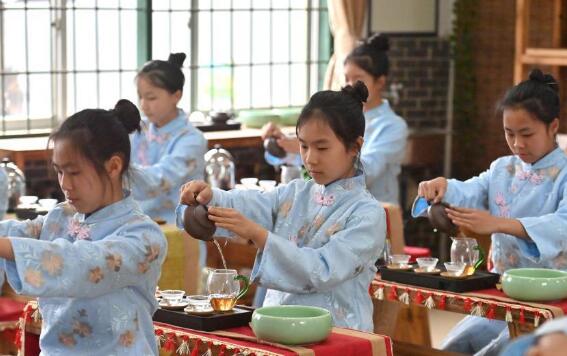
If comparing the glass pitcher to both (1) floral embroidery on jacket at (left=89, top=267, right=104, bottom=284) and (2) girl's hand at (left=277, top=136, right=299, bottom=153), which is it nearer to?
(1) floral embroidery on jacket at (left=89, top=267, right=104, bottom=284)

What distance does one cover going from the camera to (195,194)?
3.01 meters

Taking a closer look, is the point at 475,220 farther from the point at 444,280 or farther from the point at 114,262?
the point at 114,262

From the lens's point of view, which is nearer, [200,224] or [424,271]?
[200,224]

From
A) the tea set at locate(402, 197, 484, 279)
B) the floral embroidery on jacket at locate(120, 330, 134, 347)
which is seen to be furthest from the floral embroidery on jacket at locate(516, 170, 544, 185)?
the floral embroidery on jacket at locate(120, 330, 134, 347)

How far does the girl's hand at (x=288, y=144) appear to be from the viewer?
215 inches

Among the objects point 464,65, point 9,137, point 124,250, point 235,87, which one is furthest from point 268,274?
point 464,65

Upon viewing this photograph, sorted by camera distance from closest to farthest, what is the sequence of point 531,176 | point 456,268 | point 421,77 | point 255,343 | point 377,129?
1. point 255,343
2. point 456,268
3. point 531,176
4. point 377,129
5. point 421,77

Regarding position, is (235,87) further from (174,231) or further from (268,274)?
(268,274)

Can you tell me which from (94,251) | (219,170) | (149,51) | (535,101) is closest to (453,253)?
(535,101)

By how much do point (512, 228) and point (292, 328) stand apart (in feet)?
3.56

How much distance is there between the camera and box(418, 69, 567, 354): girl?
3.66m

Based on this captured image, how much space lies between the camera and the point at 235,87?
6984 mm

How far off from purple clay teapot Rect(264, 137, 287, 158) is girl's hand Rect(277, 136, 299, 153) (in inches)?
1.4

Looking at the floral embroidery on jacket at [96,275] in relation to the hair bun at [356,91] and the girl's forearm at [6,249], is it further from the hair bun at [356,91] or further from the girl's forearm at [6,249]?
the hair bun at [356,91]
